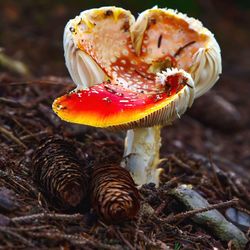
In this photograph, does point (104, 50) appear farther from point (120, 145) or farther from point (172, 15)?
point (120, 145)

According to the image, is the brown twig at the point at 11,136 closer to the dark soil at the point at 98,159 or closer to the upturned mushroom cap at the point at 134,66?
the dark soil at the point at 98,159

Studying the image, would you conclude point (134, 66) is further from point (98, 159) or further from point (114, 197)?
point (114, 197)

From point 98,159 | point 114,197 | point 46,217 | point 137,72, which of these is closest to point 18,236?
point 46,217

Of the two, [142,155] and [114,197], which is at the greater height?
[114,197]

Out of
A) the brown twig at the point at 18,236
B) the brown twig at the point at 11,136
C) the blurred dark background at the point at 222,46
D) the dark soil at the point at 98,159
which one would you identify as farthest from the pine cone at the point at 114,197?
the blurred dark background at the point at 222,46

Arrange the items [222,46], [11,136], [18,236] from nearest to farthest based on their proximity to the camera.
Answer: [18,236], [11,136], [222,46]

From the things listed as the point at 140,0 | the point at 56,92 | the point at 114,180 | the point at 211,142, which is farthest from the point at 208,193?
the point at 140,0
